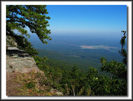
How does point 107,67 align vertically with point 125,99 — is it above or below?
above

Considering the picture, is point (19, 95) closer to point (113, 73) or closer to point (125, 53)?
point (113, 73)

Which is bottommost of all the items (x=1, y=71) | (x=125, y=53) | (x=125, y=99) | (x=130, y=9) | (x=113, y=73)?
(x=125, y=99)

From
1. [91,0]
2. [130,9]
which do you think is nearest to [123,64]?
[130,9]

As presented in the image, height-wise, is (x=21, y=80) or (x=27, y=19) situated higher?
(x=27, y=19)

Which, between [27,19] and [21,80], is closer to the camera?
[21,80]

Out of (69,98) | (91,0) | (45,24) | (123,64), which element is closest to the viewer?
(69,98)

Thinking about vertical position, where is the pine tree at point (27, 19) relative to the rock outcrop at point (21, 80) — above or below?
above

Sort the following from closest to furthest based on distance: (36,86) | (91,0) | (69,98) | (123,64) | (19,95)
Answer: (69,98) → (19,95) → (91,0) → (123,64) → (36,86)

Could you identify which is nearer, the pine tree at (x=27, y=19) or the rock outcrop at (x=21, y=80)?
the rock outcrop at (x=21, y=80)

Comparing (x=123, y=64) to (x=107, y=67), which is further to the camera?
(x=107, y=67)

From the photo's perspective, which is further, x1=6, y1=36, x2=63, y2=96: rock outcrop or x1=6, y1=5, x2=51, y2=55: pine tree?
x1=6, y1=5, x2=51, y2=55: pine tree

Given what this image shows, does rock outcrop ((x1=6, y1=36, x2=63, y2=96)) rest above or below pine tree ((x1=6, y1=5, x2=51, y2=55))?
below
